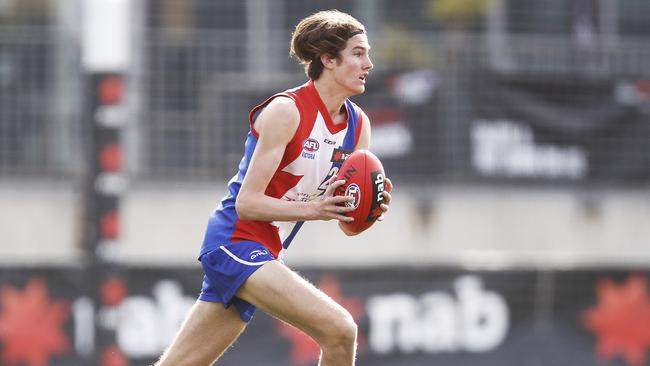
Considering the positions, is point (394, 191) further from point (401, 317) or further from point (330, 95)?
point (330, 95)

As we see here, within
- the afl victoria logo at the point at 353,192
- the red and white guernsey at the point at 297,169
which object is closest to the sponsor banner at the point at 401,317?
the red and white guernsey at the point at 297,169

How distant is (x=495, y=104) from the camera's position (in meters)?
12.4

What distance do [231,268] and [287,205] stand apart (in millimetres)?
455

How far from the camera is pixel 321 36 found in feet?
21.8

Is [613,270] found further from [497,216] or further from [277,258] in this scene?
[277,258]

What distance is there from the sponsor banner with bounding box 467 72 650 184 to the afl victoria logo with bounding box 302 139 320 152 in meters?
6.00

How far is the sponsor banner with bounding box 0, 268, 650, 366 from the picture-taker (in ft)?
35.0

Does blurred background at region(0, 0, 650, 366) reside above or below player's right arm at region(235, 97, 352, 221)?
below

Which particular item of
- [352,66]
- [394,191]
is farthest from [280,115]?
[394,191]

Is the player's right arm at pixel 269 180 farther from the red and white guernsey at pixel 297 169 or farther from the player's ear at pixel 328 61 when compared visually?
the player's ear at pixel 328 61

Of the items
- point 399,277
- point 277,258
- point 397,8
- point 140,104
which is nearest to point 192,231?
point 140,104

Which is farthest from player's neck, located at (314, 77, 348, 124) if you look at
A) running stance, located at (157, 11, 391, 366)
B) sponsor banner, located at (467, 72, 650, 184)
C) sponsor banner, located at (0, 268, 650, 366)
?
sponsor banner, located at (467, 72, 650, 184)

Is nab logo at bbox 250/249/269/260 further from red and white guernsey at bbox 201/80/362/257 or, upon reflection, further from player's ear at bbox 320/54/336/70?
player's ear at bbox 320/54/336/70

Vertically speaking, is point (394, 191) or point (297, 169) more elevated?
point (297, 169)
